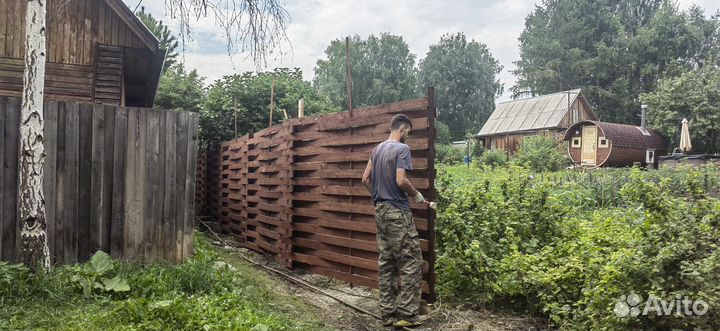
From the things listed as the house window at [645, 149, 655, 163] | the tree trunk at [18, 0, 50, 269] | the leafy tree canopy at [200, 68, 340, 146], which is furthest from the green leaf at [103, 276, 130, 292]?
the house window at [645, 149, 655, 163]

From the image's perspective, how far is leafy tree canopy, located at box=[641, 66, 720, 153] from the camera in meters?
33.2

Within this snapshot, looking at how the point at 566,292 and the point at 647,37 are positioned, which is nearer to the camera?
the point at 566,292

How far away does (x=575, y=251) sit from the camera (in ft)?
16.9

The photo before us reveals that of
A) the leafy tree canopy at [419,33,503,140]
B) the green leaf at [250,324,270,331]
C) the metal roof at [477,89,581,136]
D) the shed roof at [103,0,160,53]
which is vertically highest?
the leafy tree canopy at [419,33,503,140]

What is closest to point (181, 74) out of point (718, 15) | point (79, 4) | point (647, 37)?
point (79, 4)

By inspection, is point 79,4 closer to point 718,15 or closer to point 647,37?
point 647,37

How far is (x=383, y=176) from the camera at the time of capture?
4.94 m

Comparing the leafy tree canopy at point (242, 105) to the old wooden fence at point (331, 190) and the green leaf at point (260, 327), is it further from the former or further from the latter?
the green leaf at point (260, 327)

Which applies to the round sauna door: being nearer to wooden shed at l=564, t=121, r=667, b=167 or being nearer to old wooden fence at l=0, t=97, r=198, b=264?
wooden shed at l=564, t=121, r=667, b=167

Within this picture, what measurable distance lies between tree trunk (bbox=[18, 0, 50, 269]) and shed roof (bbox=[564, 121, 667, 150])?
2808 centimetres

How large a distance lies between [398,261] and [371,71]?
2123 inches

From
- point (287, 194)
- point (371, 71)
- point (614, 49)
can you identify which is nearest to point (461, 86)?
point (371, 71)

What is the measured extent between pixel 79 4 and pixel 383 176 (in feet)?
26.6

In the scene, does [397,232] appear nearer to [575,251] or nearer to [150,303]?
[575,251]
